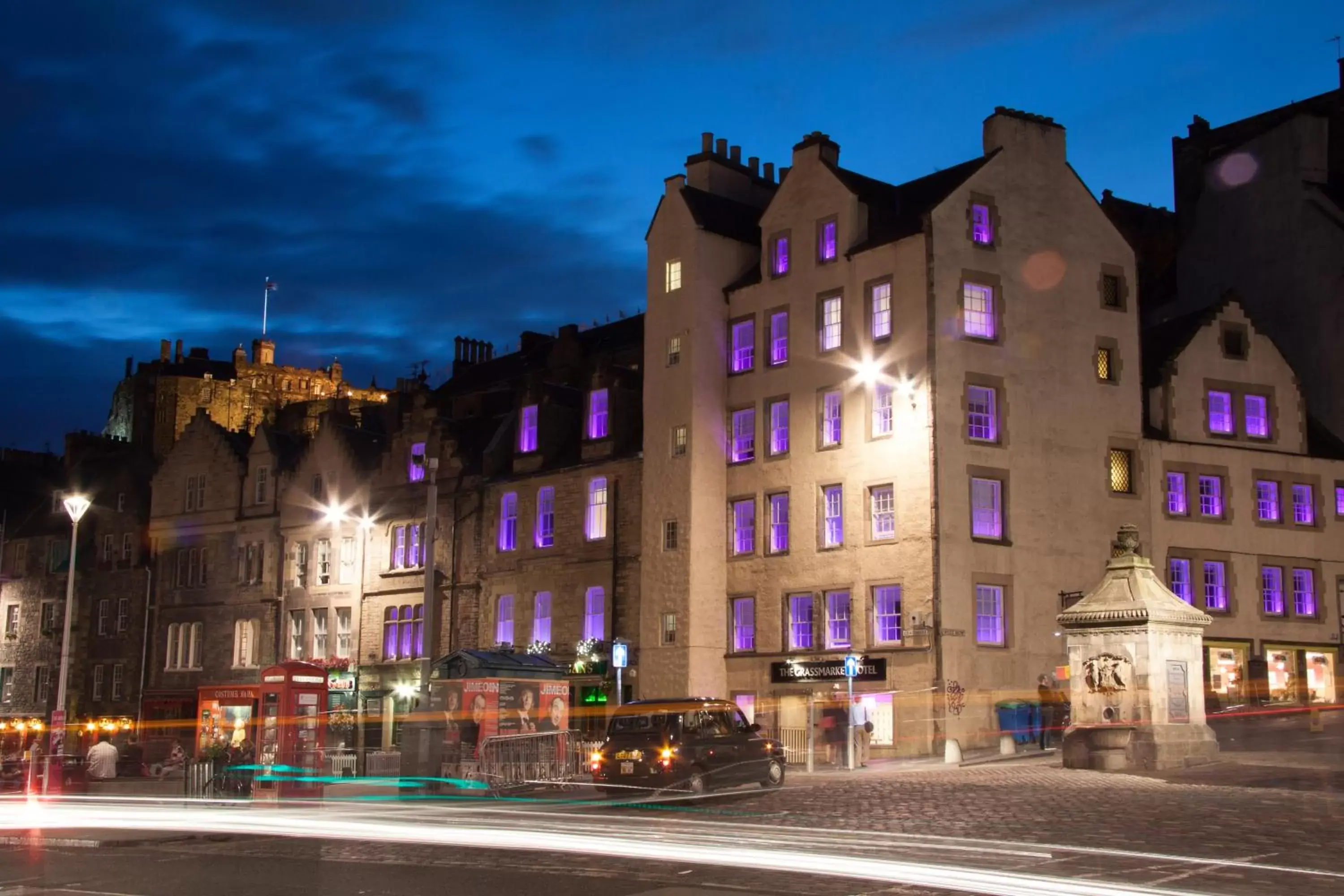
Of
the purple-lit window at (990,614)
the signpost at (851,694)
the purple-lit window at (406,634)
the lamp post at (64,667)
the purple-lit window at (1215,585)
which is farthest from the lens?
the purple-lit window at (406,634)

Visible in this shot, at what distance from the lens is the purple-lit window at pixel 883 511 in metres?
44.3

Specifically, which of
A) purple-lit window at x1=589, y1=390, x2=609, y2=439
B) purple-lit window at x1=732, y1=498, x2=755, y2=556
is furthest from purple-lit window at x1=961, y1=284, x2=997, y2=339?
purple-lit window at x1=589, y1=390, x2=609, y2=439

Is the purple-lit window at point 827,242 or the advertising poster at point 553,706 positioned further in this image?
the purple-lit window at point 827,242

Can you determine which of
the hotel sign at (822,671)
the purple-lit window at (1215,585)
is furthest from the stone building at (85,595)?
the purple-lit window at (1215,585)

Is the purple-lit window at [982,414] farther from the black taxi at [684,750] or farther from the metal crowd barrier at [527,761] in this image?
the black taxi at [684,750]

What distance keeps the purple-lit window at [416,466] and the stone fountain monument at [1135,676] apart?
3299 centimetres

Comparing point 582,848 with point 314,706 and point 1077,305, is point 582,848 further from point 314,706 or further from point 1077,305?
point 1077,305

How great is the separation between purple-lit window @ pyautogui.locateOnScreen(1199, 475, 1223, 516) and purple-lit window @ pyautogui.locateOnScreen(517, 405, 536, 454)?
2279cm

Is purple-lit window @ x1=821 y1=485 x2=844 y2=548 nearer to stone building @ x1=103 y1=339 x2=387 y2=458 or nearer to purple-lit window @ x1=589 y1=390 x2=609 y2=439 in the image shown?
purple-lit window @ x1=589 y1=390 x2=609 y2=439

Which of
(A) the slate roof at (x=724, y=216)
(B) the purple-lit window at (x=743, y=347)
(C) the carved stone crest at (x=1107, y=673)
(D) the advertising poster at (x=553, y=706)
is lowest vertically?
(D) the advertising poster at (x=553, y=706)

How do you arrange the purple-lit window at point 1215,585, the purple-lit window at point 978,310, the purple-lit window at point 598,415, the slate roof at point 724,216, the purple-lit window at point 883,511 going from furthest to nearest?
the purple-lit window at point 598,415 → the slate roof at point 724,216 → the purple-lit window at point 1215,585 → the purple-lit window at point 978,310 → the purple-lit window at point 883,511

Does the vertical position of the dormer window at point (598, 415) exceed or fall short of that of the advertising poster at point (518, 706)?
it exceeds it

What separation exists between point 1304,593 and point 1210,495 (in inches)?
180

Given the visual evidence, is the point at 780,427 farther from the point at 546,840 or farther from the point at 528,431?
the point at 546,840
